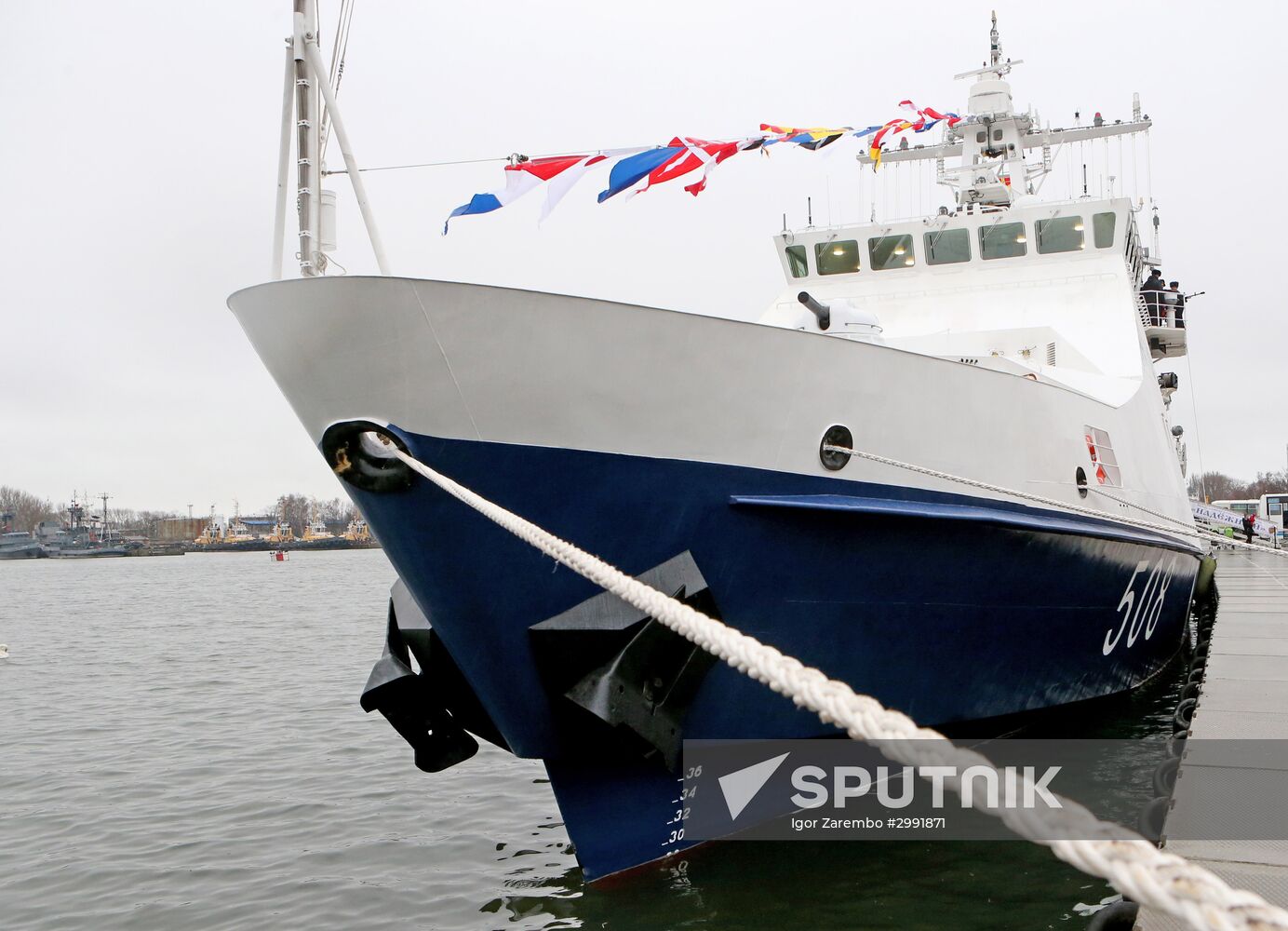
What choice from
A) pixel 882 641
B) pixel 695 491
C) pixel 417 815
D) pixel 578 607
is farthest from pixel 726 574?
pixel 417 815

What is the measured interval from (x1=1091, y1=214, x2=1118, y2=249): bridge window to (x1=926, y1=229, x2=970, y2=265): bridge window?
118cm

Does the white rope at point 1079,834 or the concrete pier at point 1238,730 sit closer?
the white rope at point 1079,834

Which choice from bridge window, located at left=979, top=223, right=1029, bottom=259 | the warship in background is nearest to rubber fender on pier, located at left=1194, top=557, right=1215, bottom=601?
bridge window, located at left=979, top=223, right=1029, bottom=259

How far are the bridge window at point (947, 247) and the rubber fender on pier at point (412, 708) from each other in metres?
6.55

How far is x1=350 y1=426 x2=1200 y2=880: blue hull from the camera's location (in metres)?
4.88

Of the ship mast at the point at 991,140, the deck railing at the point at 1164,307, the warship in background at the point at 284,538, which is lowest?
the warship in background at the point at 284,538

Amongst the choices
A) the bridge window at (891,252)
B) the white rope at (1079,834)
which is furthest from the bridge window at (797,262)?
the white rope at (1079,834)

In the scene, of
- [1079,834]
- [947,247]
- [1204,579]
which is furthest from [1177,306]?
[1079,834]

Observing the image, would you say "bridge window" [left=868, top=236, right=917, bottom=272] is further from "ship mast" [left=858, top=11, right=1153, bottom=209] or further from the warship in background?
the warship in background

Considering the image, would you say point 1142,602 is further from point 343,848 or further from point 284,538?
point 284,538

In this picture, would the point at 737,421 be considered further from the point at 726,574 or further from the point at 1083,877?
the point at 1083,877

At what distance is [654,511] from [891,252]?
619 cm

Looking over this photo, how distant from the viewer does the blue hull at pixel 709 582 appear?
4879 millimetres

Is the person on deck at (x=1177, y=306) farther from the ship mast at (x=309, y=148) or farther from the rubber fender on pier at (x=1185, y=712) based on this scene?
the ship mast at (x=309, y=148)
